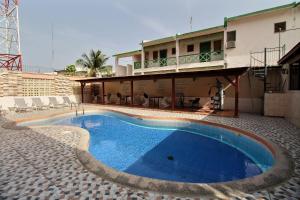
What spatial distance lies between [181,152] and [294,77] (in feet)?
22.3

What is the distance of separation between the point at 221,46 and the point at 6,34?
21880 mm

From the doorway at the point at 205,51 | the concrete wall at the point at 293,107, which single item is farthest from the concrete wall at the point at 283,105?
the doorway at the point at 205,51

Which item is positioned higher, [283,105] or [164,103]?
[283,105]

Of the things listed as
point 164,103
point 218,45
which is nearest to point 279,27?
point 218,45

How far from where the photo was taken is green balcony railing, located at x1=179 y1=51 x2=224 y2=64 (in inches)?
552

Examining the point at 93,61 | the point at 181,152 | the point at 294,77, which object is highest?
the point at 93,61

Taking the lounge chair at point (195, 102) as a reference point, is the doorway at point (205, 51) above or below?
above

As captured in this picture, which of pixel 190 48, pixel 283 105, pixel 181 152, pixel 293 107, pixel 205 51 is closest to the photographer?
pixel 181 152

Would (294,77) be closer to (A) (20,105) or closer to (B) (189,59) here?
(B) (189,59)

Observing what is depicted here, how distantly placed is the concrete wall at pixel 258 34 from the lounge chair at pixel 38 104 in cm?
1526

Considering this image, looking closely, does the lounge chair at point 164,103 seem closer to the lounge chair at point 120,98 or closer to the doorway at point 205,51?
the doorway at point 205,51

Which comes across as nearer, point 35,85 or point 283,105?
point 283,105

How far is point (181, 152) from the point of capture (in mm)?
6082

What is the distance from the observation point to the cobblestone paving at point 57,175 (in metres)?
2.86
